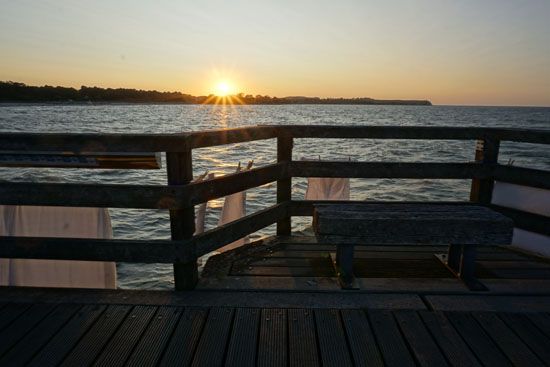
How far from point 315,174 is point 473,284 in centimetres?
195

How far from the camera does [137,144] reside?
3045 millimetres

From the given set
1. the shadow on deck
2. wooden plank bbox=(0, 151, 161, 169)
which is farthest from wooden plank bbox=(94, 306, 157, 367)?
wooden plank bbox=(0, 151, 161, 169)

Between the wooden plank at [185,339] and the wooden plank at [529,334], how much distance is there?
236cm

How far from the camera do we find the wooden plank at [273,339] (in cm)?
244

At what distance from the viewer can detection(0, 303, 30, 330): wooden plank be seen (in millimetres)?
2886

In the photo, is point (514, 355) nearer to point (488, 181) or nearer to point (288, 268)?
point (288, 268)

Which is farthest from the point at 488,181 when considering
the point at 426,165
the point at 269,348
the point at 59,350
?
the point at 59,350

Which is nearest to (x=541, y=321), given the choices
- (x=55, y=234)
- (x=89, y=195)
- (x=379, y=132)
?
(x=379, y=132)

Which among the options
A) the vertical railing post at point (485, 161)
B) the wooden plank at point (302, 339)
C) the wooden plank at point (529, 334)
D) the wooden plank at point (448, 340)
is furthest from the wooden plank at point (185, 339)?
the vertical railing post at point (485, 161)

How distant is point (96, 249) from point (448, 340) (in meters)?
2.91

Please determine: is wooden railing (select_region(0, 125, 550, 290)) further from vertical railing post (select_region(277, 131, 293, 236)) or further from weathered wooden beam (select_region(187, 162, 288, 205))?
vertical railing post (select_region(277, 131, 293, 236))

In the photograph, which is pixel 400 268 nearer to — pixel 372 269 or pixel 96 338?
pixel 372 269

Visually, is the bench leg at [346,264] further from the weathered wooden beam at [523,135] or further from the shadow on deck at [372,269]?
the weathered wooden beam at [523,135]

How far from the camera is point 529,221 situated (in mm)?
4266
